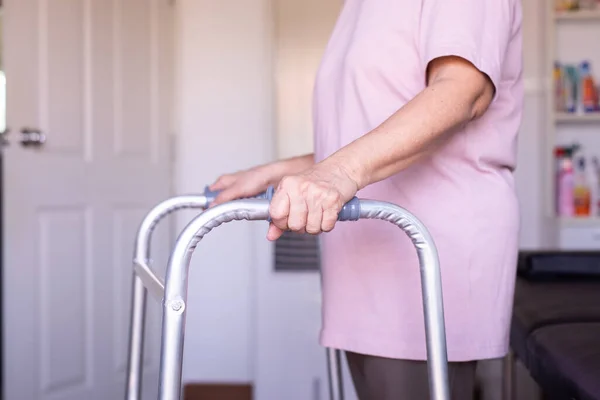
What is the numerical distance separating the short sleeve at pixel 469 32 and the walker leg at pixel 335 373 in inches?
22.4

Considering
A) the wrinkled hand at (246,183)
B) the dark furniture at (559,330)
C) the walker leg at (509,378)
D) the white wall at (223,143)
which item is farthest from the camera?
the white wall at (223,143)

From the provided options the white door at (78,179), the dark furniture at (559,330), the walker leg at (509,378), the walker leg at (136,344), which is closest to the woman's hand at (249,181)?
the walker leg at (136,344)

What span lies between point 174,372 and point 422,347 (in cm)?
36

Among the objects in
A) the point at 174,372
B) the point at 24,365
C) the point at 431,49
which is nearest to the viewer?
the point at 174,372

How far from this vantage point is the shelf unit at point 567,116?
8.89 feet

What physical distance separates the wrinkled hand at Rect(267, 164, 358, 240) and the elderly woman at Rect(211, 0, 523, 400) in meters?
0.17

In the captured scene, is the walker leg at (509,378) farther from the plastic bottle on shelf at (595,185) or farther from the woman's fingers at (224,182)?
the plastic bottle on shelf at (595,185)

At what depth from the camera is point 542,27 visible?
2.96 m

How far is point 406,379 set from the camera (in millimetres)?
894

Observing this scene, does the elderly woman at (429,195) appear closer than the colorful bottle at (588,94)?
Yes

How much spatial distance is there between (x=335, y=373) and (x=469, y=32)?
2.16 ft

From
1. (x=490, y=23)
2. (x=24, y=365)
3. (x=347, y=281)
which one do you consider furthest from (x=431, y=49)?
(x=24, y=365)

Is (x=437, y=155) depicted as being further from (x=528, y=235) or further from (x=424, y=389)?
(x=528, y=235)

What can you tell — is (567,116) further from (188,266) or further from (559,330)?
(188,266)
